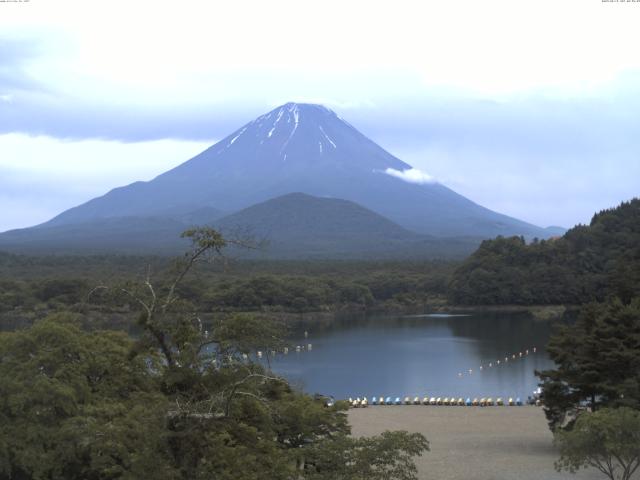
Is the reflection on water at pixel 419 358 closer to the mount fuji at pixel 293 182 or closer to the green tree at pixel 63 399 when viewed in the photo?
the green tree at pixel 63 399

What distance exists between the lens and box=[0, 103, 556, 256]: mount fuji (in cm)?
14675

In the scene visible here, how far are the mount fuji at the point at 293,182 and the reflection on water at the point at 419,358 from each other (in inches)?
3514

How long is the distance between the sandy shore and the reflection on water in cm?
308

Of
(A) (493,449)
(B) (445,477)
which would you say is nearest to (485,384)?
(A) (493,449)

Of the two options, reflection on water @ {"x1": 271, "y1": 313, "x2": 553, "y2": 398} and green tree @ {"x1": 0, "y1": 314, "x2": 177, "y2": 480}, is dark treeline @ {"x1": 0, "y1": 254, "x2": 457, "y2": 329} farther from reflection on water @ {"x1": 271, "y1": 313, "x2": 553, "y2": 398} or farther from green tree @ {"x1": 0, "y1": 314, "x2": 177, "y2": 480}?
green tree @ {"x1": 0, "y1": 314, "x2": 177, "y2": 480}

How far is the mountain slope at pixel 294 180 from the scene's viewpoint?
149000 mm

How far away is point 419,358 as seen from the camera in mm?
36469

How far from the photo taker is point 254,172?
157250mm

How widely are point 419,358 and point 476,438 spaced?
17587mm

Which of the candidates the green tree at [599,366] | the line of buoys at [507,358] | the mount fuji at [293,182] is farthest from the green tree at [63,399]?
the mount fuji at [293,182]

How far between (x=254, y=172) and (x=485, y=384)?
12927 centimetres

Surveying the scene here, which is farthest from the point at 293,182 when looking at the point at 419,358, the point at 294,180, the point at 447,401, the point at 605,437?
the point at 605,437

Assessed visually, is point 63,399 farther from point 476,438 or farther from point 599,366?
point 476,438

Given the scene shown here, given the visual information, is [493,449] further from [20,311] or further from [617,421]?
[20,311]
